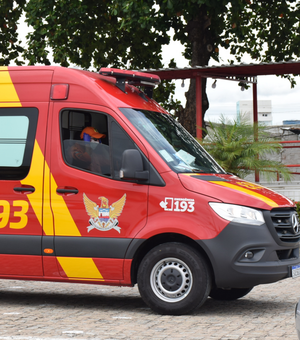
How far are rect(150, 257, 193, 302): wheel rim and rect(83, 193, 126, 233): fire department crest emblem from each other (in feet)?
2.04

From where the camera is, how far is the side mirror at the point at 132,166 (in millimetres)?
6816

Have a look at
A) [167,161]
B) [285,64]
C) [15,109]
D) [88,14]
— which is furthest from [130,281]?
[88,14]

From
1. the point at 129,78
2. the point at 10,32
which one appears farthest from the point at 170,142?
the point at 10,32

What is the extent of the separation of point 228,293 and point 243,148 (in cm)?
568

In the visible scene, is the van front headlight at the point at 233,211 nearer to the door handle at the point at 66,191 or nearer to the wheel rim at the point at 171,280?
the wheel rim at the point at 171,280

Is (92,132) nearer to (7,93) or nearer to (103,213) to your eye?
(103,213)

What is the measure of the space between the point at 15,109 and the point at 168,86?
51.2ft

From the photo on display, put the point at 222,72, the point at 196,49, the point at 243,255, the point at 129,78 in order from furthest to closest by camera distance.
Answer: the point at 196,49 < the point at 222,72 < the point at 129,78 < the point at 243,255

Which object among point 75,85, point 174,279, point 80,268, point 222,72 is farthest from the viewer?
point 222,72

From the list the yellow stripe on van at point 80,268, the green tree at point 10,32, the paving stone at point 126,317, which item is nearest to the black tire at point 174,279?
the paving stone at point 126,317

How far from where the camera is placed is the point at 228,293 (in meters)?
8.03

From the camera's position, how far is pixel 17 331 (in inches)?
236

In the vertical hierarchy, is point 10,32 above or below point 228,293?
above

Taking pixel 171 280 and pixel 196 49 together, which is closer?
pixel 171 280
